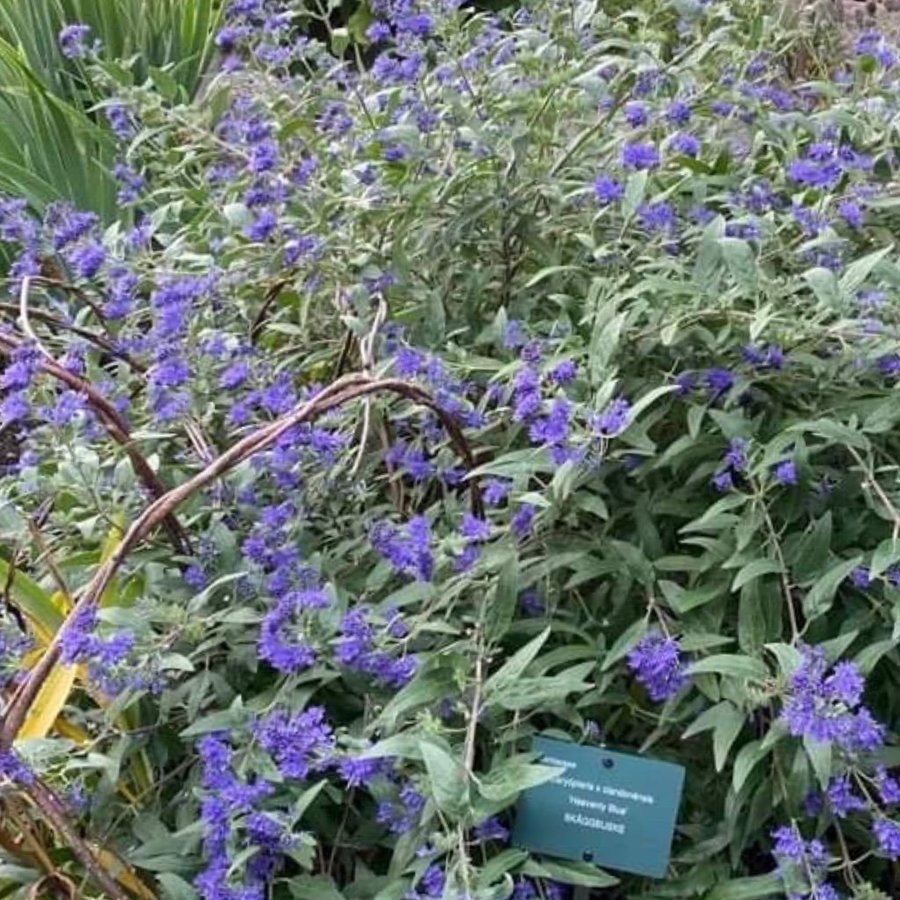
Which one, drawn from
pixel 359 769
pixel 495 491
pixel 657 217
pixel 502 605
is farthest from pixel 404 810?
pixel 657 217

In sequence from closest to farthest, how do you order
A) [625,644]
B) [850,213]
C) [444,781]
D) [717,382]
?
1. [444,781]
2. [625,644]
3. [717,382]
4. [850,213]

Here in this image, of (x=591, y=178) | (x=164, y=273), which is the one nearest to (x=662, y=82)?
(x=591, y=178)

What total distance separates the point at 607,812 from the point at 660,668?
0.12 meters

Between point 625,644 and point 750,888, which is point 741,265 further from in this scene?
point 750,888

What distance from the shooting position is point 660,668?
1.17 meters

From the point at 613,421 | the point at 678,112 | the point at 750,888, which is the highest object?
the point at 678,112

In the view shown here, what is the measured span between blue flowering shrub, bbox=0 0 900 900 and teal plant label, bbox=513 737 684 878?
0.08ft

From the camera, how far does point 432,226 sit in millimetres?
1617

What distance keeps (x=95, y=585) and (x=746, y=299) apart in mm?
656

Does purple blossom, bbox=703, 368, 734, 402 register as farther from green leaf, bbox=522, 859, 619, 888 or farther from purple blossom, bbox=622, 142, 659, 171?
green leaf, bbox=522, 859, 619, 888

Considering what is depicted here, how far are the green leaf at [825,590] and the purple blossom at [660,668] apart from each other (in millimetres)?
114

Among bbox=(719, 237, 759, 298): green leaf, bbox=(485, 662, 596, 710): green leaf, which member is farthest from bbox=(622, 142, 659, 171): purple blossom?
bbox=(485, 662, 596, 710): green leaf

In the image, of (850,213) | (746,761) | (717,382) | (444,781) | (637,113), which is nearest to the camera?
(444,781)

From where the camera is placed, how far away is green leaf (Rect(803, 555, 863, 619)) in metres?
1.18
